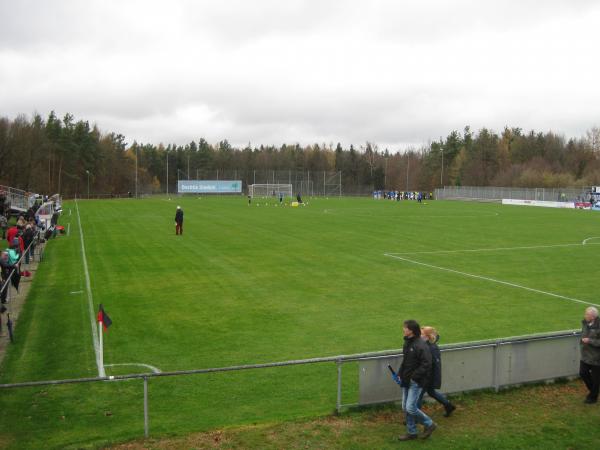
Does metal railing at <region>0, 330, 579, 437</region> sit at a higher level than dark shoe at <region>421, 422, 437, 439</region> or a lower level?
higher

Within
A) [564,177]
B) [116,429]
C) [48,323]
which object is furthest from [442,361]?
[564,177]

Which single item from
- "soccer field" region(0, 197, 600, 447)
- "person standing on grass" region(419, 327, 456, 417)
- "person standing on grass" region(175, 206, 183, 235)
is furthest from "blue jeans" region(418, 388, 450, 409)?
"person standing on grass" region(175, 206, 183, 235)

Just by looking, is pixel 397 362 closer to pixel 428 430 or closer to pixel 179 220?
pixel 428 430

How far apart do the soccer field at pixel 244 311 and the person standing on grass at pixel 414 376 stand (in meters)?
1.66

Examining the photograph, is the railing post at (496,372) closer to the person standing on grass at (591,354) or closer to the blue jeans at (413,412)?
the person standing on grass at (591,354)

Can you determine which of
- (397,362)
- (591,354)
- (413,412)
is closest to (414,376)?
(413,412)

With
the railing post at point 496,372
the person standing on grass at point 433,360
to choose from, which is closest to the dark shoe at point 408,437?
the person standing on grass at point 433,360

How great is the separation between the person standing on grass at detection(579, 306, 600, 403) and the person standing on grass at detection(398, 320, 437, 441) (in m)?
2.95

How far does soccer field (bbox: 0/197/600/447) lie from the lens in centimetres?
908

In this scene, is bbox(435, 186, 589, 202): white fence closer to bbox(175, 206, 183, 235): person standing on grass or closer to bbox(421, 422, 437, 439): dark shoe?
bbox(175, 206, 183, 235): person standing on grass

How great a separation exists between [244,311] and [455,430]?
8.46 meters

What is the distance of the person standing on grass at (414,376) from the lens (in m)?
7.50

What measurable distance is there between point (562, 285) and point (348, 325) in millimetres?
9401

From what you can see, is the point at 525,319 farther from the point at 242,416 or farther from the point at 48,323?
the point at 48,323
